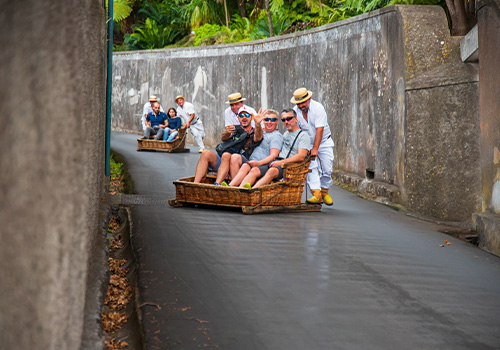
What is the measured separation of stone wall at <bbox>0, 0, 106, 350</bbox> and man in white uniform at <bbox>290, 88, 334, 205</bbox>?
7664mm

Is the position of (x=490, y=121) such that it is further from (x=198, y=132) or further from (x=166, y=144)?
(x=198, y=132)

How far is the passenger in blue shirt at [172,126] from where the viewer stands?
19203mm

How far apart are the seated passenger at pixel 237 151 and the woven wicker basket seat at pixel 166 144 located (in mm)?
8526

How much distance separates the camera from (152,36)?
1297 inches

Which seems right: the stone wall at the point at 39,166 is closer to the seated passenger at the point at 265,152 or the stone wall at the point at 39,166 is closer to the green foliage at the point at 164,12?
the seated passenger at the point at 265,152

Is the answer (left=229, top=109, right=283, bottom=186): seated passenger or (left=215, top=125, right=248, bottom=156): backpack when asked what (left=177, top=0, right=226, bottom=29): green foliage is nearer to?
(left=215, top=125, right=248, bottom=156): backpack

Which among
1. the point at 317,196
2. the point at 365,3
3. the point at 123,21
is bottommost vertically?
the point at 317,196

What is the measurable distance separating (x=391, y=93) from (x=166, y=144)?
8.26 m

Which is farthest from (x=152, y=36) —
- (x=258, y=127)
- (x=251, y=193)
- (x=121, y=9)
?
(x=251, y=193)

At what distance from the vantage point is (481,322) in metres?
4.84

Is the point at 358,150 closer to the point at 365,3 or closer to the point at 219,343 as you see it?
the point at 365,3

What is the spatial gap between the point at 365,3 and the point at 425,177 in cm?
800

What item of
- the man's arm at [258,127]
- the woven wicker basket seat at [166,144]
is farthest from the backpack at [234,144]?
the woven wicker basket seat at [166,144]

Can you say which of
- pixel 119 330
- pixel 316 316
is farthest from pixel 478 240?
pixel 119 330
